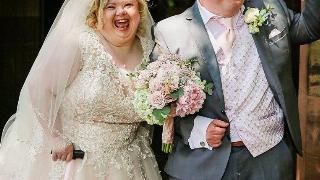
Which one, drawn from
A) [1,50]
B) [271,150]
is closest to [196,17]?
[271,150]

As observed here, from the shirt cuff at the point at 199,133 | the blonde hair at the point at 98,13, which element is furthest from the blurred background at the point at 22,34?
the shirt cuff at the point at 199,133

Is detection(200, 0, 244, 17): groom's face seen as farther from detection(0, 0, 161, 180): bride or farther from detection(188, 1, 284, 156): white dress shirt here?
detection(0, 0, 161, 180): bride

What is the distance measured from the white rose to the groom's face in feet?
0.19

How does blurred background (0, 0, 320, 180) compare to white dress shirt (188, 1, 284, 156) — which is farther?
blurred background (0, 0, 320, 180)

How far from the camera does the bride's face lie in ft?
12.9

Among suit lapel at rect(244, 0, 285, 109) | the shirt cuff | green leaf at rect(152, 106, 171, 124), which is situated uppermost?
suit lapel at rect(244, 0, 285, 109)

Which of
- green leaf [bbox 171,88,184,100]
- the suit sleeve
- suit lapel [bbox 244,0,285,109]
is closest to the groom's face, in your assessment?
suit lapel [bbox 244,0,285,109]

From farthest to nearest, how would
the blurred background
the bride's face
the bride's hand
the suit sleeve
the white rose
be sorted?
the blurred background → the bride's hand → the bride's face → the white rose → the suit sleeve

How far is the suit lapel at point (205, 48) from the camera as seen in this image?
3.45 m

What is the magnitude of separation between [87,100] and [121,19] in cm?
53

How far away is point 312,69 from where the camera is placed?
183 inches

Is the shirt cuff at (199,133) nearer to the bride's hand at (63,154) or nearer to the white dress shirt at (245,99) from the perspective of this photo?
the white dress shirt at (245,99)

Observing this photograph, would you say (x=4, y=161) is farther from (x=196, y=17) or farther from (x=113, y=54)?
(x=196, y=17)

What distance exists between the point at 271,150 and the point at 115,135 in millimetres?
1062
